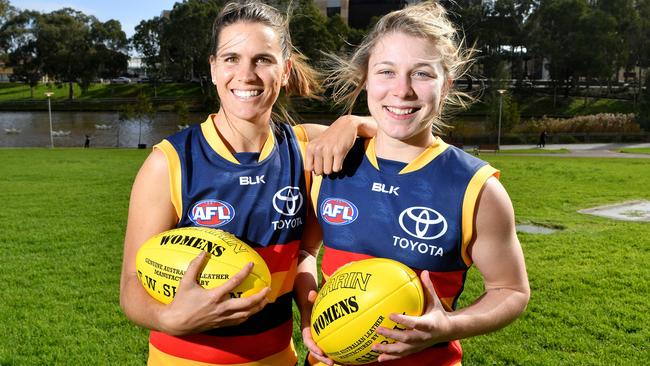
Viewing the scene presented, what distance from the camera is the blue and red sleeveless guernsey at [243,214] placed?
2293mm

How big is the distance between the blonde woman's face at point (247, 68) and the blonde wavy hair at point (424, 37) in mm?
371

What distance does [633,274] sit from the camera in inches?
278

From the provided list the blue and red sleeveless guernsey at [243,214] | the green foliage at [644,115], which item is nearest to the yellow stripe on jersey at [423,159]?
the blue and red sleeveless guernsey at [243,214]

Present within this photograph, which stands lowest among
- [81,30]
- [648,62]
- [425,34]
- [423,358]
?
[423,358]

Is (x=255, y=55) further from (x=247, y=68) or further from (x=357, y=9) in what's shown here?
(x=357, y=9)

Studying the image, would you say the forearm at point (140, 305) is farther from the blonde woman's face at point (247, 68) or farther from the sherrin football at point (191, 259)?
the blonde woman's face at point (247, 68)

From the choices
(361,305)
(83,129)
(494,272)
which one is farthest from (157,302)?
(83,129)

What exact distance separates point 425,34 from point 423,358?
126 centimetres

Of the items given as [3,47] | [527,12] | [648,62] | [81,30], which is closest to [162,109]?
[81,30]

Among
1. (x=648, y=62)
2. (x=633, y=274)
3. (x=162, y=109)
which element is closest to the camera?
(x=633, y=274)

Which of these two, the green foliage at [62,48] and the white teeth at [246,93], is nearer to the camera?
the white teeth at [246,93]

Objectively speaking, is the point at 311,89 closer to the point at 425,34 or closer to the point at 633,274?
the point at 425,34

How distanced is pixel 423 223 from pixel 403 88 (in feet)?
1.71

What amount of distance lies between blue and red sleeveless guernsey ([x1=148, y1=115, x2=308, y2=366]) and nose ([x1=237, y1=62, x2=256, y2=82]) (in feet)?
0.91
